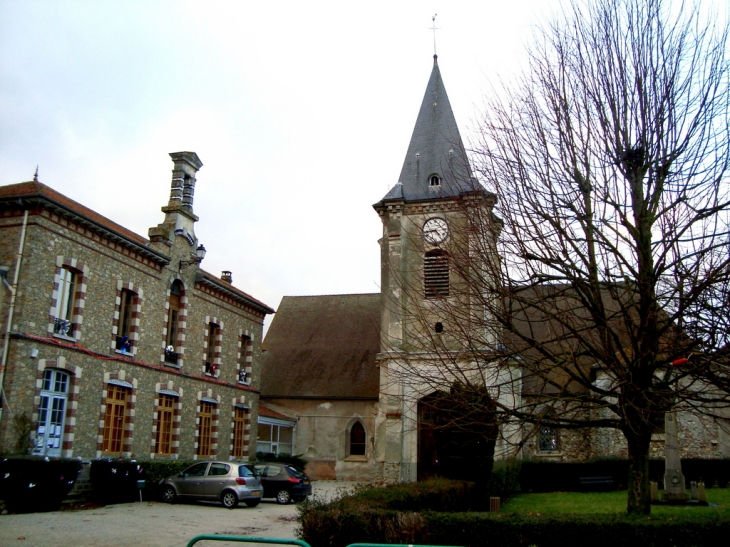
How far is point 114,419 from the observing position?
19422 mm

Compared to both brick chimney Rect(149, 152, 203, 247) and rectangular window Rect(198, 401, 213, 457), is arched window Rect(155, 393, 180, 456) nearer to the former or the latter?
rectangular window Rect(198, 401, 213, 457)

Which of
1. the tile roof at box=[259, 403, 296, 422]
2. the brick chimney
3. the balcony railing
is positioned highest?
the brick chimney

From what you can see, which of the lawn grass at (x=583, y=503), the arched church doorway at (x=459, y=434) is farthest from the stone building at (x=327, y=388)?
the lawn grass at (x=583, y=503)

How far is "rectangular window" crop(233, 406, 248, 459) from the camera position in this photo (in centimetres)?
2634

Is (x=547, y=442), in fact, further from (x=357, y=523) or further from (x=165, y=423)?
(x=357, y=523)

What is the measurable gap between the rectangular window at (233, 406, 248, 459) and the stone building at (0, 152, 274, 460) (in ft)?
0.26

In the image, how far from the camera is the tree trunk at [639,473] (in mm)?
9602

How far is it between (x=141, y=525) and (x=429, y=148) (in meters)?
19.2

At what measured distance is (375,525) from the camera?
349 inches

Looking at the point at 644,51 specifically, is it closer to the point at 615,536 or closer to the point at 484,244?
the point at 484,244

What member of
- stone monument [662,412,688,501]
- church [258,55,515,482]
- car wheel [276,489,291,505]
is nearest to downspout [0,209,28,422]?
car wheel [276,489,291,505]

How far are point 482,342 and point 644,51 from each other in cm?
488

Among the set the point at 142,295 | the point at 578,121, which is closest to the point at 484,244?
the point at 578,121

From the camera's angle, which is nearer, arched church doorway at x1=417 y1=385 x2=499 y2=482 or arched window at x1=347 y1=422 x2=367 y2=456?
arched church doorway at x1=417 y1=385 x2=499 y2=482
